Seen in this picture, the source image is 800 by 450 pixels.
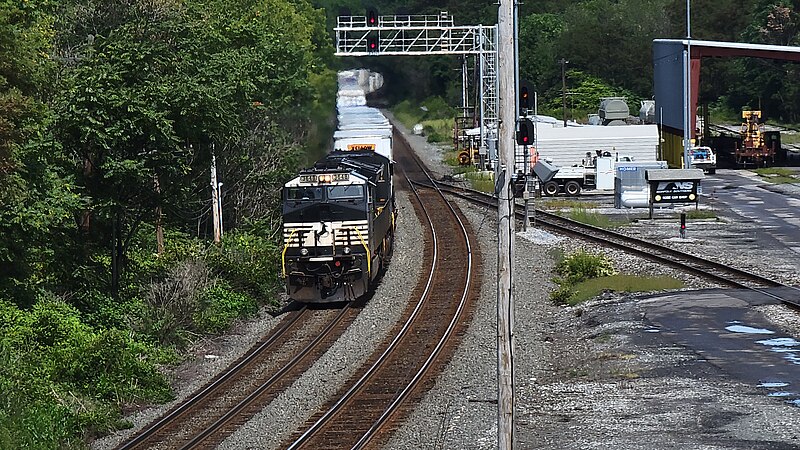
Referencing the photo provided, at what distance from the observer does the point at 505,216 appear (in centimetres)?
1377

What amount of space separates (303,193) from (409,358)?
7.05m

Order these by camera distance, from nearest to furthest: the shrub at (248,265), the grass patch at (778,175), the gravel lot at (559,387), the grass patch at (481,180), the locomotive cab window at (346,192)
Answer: the gravel lot at (559,387) < the locomotive cab window at (346,192) < the shrub at (248,265) < the grass patch at (481,180) < the grass patch at (778,175)

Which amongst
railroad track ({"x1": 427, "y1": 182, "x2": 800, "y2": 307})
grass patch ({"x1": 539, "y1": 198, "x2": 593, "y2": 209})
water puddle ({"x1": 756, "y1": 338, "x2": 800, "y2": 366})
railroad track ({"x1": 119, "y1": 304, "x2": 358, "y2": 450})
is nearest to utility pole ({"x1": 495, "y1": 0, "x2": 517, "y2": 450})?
railroad track ({"x1": 119, "y1": 304, "x2": 358, "y2": 450})

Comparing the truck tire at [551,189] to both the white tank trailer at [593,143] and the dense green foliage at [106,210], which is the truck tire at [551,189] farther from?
the dense green foliage at [106,210]

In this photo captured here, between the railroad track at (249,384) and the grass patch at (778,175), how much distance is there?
36.8 meters

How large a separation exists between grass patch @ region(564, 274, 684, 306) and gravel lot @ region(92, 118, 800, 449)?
508mm

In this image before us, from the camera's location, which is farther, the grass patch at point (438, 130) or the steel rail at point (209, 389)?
the grass patch at point (438, 130)

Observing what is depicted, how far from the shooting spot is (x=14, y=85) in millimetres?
23641

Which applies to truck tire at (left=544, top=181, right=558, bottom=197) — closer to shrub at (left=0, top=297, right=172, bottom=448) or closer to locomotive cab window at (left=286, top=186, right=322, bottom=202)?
locomotive cab window at (left=286, top=186, right=322, bottom=202)

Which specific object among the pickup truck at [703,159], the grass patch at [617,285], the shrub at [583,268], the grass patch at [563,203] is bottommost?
the grass patch at [617,285]

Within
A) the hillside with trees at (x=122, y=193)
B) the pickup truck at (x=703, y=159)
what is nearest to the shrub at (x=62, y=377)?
the hillside with trees at (x=122, y=193)

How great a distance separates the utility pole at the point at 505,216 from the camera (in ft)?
44.2

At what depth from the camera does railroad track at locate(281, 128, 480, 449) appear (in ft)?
57.1

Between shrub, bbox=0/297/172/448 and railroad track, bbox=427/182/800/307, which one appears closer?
shrub, bbox=0/297/172/448
